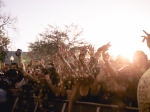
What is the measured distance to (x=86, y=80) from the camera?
547 cm

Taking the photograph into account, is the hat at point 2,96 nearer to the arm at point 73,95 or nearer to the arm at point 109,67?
the arm at point 73,95

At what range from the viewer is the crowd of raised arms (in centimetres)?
452

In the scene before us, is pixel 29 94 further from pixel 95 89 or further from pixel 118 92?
pixel 118 92

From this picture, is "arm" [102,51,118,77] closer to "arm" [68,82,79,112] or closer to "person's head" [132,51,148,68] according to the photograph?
"person's head" [132,51,148,68]

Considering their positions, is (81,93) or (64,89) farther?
(64,89)

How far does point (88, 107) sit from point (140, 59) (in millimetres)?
1678

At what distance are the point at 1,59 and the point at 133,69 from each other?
32192 mm

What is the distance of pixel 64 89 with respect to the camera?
624 cm

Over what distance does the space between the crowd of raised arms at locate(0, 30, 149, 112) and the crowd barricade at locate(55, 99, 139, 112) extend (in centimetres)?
9

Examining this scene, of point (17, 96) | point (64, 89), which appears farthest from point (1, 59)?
point (64, 89)

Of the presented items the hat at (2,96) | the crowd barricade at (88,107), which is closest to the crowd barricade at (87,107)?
the crowd barricade at (88,107)

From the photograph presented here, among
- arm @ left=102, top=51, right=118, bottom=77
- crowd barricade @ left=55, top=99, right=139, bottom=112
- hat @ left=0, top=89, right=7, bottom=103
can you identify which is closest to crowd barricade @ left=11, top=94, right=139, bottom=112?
crowd barricade @ left=55, top=99, right=139, bottom=112

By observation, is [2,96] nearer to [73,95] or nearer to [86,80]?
[73,95]

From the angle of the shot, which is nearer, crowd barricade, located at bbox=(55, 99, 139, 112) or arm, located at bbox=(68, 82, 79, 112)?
crowd barricade, located at bbox=(55, 99, 139, 112)
